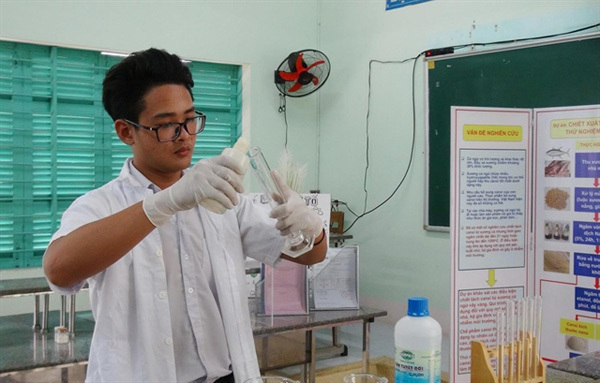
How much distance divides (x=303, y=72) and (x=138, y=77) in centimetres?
414

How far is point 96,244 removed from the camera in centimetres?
137

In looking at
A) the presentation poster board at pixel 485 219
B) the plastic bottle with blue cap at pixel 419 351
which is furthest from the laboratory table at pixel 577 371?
the presentation poster board at pixel 485 219

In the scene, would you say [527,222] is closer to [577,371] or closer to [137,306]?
[577,371]

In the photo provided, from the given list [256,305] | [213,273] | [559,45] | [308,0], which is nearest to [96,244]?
[213,273]

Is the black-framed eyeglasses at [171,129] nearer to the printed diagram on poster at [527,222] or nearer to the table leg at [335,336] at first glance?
the printed diagram on poster at [527,222]

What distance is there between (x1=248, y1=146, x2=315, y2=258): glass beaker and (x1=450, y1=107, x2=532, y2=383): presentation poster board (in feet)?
4.85

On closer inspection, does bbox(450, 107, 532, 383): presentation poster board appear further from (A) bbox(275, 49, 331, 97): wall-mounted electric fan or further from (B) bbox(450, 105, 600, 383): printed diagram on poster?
(A) bbox(275, 49, 331, 97): wall-mounted electric fan

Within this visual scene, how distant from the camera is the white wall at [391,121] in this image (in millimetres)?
4895

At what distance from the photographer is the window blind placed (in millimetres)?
4629

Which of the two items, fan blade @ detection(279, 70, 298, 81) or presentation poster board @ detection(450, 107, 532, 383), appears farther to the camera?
fan blade @ detection(279, 70, 298, 81)

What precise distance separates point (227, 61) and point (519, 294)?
333 centimetres

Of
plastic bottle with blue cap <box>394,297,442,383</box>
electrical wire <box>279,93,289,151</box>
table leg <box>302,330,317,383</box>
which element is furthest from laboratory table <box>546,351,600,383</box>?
electrical wire <box>279,93,289,151</box>

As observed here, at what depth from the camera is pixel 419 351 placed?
A: 1174 millimetres

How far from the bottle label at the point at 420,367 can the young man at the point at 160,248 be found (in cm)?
43
